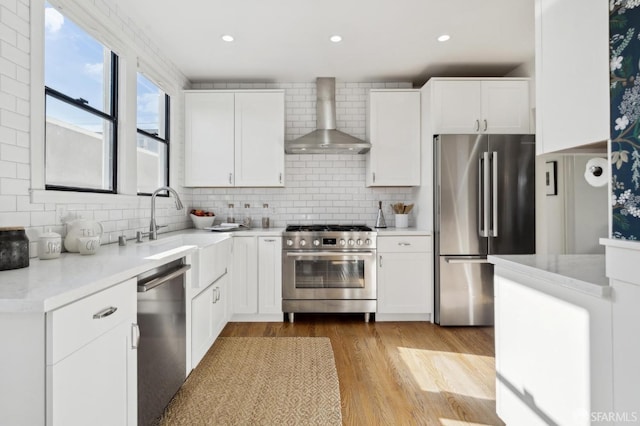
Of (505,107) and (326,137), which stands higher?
(505,107)

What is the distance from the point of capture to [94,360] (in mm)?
1205

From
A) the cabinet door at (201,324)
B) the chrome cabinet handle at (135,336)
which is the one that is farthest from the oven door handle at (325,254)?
the chrome cabinet handle at (135,336)

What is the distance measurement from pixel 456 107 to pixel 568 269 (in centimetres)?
252

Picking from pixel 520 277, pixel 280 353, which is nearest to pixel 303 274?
pixel 280 353

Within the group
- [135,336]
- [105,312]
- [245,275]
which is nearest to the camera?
[105,312]

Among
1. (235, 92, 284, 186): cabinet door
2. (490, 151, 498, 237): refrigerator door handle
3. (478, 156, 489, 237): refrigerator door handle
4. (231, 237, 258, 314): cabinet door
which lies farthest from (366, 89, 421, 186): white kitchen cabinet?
(231, 237, 258, 314): cabinet door

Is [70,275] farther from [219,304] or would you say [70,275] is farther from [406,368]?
[406,368]

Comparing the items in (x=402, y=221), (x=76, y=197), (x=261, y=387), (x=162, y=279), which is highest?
(x=76, y=197)

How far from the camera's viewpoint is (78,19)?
2113 mm

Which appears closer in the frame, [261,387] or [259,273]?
[261,387]

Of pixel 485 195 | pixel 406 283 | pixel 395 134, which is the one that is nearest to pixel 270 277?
pixel 406 283

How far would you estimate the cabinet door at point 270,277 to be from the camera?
136 inches

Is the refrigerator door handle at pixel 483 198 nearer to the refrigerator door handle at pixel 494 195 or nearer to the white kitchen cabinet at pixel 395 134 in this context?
the refrigerator door handle at pixel 494 195

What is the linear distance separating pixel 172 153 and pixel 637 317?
3795mm
